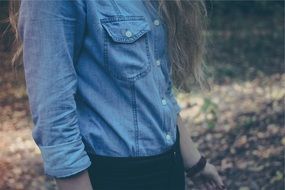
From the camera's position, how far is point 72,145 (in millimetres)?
1466

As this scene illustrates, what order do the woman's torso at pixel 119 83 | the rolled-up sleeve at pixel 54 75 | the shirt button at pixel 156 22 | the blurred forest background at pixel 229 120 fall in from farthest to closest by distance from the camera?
the blurred forest background at pixel 229 120
the shirt button at pixel 156 22
the woman's torso at pixel 119 83
the rolled-up sleeve at pixel 54 75

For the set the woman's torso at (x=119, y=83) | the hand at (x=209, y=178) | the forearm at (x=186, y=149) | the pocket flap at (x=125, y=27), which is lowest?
the hand at (x=209, y=178)

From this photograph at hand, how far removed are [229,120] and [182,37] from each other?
4.30 metres

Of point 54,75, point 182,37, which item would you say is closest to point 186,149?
point 182,37

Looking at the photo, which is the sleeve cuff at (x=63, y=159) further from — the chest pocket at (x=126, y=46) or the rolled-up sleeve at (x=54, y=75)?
the chest pocket at (x=126, y=46)

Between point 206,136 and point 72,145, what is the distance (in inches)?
172

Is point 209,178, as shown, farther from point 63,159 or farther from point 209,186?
point 63,159

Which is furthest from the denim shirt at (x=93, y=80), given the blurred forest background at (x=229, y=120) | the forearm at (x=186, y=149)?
the blurred forest background at (x=229, y=120)

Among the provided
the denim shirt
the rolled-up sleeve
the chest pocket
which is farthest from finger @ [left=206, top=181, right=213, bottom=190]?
the rolled-up sleeve

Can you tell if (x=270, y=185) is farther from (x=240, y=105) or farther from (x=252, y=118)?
(x=240, y=105)

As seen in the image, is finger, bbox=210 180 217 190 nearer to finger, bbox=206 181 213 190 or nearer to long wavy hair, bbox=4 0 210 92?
finger, bbox=206 181 213 190

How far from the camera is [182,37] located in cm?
192

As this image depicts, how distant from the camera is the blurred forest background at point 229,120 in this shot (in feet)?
15.8

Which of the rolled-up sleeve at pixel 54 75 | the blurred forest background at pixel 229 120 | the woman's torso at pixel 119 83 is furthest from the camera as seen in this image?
the blurred forest background at pixel 229 120
